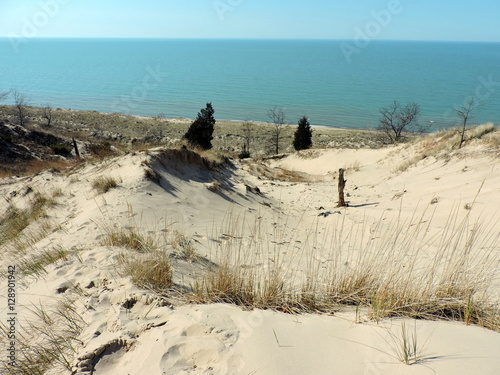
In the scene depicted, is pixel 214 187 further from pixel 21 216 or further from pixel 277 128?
pixel 277 128

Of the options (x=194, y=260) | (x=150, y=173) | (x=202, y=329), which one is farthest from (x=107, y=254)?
(x=150, y=173)

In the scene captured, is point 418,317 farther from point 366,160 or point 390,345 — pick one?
point 366,160

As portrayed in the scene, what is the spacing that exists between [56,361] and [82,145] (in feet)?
82.5

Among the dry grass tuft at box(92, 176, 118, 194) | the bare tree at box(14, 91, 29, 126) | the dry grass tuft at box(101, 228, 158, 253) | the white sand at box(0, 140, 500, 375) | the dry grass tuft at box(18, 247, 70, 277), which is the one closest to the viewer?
the white sand at box(0, 140, 500, 375)

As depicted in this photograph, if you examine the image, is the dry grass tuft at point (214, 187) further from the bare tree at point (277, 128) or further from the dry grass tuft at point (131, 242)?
the bare tree at point (277, 128)

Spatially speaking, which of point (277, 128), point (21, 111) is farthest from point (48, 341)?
point (21, 111)

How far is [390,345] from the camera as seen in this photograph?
2396 mm

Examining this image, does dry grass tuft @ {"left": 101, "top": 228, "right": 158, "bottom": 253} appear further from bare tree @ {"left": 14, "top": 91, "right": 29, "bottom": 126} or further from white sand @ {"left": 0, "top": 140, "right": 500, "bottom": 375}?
bare tree @ {"left": 14, "top": 91, "right": 29, "bottom": 126}

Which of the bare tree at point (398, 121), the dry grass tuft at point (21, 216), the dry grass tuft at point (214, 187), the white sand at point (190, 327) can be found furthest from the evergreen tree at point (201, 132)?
the bare tree at point (398, 121)

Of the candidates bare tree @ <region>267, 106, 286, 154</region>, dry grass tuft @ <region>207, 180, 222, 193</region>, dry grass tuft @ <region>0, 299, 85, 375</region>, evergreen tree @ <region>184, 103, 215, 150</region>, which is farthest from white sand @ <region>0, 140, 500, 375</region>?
bare tree @ <region>267, 106, 286, 154</region>

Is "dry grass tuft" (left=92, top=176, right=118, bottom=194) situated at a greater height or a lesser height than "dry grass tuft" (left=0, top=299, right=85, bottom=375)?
lesser

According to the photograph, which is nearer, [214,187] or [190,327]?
[190,327]

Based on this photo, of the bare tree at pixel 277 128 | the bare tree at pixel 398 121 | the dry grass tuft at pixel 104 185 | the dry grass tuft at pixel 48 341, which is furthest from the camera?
the bare tree at pixel 277 128

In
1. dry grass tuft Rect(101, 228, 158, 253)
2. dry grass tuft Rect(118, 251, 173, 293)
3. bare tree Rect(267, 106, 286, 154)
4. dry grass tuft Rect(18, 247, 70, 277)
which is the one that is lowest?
bare tree Rect(267, 106, 286, 154)
